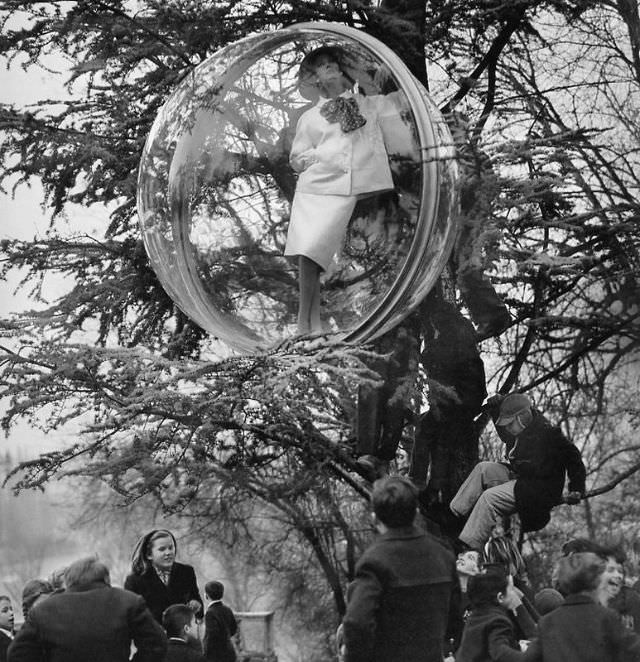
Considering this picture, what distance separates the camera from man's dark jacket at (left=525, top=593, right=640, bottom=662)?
3156 mm

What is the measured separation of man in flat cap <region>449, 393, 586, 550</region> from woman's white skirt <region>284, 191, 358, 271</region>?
3.05 ft

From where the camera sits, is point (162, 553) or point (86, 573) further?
point (162, 553)

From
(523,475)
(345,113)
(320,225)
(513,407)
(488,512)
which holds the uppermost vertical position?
(345,113)

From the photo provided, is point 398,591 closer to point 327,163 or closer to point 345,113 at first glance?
point 327,163

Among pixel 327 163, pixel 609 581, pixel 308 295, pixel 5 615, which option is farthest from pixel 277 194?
pixel 5 615

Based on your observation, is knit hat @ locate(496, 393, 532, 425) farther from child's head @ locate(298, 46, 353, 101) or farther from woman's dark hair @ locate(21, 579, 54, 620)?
woman's dark hair @ locate(21, 579, 54, 620)

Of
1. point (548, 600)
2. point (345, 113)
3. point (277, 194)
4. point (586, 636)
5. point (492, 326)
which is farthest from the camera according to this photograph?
point (492, 326)

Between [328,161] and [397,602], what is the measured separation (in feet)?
5.45

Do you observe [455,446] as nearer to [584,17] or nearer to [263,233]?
[263,233]

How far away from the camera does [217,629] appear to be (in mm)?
5426

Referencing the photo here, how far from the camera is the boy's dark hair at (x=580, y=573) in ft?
10.5

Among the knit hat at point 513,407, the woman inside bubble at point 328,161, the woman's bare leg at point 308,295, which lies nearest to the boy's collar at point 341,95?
the woman inside bubble at point 328,161

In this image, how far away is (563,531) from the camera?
876cm

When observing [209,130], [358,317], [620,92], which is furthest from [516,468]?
[620,92]
